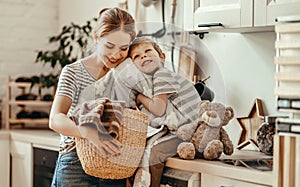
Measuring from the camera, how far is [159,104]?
92.7 inches

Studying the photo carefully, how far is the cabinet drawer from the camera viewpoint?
7.09 ft

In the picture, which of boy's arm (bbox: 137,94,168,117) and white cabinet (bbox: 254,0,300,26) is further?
boy's arm (bbox: 137,94,168,117)

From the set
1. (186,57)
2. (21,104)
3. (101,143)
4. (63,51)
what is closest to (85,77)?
(101,143)

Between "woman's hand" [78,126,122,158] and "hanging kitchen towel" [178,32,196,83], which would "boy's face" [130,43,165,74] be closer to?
"woman's hand" [78,126,122,158]

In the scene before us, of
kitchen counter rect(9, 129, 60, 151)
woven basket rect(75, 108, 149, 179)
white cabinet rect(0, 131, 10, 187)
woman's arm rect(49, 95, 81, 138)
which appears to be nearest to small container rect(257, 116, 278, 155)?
woven basket rect(75, 108, 149, 179)

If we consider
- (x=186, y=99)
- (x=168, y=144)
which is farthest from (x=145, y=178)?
(x=186, y=99)

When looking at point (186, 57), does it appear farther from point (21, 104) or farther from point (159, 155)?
point (21, 104)

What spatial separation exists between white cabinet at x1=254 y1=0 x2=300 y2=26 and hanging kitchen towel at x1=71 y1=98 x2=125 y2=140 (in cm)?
64

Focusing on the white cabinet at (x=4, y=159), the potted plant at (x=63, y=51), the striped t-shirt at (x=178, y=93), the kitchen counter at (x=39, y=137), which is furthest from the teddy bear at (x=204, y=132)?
the white cabinet at (x=4, y=159)

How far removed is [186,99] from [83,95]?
410 millimetres

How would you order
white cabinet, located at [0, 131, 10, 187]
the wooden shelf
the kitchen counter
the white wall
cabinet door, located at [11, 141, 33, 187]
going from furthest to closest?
the white wall < the wooden shelf < white cabinet, located at [0, 131, 10, 187] < cabinet door, located at [11, 141, 33, 187] < the kitchen counter

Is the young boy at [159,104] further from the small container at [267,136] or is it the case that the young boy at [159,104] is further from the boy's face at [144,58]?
the small container at [267,136]

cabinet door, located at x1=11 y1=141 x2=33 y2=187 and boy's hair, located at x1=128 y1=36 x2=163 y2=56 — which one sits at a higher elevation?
boy's hair, located at x1=128 y1=36 x2=163 y2=56

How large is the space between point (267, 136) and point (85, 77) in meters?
0.77
